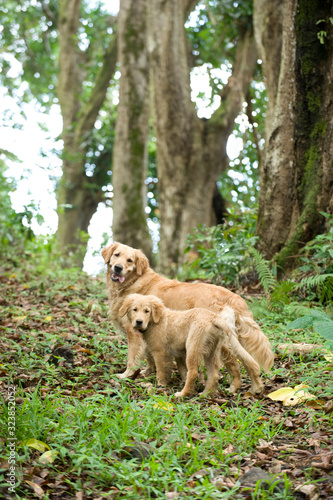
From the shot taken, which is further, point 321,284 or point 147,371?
point 321,284

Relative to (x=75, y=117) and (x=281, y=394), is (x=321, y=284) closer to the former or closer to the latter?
(x=281, y=394)

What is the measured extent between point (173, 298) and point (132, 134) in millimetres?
9020

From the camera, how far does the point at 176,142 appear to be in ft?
41.2

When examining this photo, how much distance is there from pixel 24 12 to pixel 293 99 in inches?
659

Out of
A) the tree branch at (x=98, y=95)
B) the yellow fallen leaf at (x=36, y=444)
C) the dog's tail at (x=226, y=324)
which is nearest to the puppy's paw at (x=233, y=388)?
the dog's tail at (x=226, y=324)

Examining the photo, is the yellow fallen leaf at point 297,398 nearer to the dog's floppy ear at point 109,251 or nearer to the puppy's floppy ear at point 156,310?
the puppy's floppy ear at point 156,310

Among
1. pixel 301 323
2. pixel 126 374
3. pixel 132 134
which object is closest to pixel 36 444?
pixel 126 374

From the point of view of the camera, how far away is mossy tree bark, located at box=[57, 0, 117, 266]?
19266mm

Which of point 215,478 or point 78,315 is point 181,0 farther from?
point 215,478

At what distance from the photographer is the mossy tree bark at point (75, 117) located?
1927cm

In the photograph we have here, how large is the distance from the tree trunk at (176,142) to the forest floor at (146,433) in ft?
21.7

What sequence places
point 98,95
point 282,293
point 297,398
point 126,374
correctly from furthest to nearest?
point 98,95
point 282,293
point 126,374
point 297,398

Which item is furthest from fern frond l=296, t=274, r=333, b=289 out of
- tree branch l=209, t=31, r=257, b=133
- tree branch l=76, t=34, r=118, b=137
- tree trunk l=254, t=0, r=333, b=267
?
tree branch l=76, t=34, r=118, b=137

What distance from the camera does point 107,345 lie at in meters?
6.30
